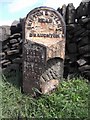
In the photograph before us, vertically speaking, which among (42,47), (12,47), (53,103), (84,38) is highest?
(84,38)

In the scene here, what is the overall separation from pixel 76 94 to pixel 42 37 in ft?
3.58

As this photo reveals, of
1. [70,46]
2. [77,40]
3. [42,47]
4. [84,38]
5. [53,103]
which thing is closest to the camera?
[53,103]

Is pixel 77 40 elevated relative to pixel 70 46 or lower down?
elevated

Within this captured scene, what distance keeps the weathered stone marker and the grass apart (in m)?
0.23

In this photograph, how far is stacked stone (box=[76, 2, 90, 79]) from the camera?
22.1ft

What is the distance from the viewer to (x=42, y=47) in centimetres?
639

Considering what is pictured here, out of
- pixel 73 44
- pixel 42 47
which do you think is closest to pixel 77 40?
pixel 73 44

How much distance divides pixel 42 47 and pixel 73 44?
89cm

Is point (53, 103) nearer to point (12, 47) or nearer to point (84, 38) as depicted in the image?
point (84, 38)

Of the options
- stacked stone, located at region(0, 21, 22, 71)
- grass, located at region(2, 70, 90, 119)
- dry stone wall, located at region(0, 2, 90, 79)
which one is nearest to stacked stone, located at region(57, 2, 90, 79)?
dry stone wall, located at region(0, 2, 90, 79)

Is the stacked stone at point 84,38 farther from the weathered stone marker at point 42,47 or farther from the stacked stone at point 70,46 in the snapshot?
the weathered stone marker at point 42,47

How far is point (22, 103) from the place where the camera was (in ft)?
20.3

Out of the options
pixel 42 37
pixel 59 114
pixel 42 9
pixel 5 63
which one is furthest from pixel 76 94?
pixel 5 63

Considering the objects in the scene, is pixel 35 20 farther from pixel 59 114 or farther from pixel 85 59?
pixel 59 114
